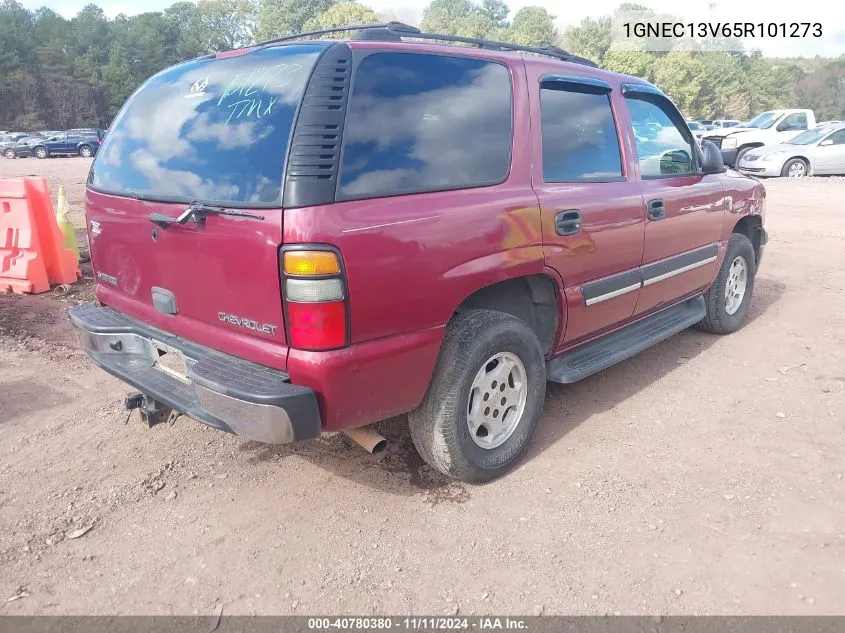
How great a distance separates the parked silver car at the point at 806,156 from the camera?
16.8 m

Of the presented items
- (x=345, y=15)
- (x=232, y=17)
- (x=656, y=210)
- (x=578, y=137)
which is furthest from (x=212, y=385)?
(x=232, y=17)

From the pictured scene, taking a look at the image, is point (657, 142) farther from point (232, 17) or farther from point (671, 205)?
point (232, 17)

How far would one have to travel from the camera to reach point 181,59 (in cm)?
6875

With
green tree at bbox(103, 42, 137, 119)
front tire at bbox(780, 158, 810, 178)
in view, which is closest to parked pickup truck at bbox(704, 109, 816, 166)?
front tire at bbox(780, 158, 810, 178)

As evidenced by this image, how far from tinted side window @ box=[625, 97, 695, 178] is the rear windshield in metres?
2.26

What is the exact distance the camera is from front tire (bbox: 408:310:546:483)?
9.37 ft

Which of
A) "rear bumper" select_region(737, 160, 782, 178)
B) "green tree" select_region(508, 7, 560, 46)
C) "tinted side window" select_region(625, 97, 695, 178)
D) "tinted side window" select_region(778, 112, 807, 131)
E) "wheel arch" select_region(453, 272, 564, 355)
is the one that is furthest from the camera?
"green tree" select_region(508, 7, 560, 46)

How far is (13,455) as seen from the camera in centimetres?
339

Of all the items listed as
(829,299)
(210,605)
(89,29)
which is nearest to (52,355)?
(210,605)

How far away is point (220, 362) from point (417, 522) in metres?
1.11

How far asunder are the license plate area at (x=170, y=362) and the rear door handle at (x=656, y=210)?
9.01ft

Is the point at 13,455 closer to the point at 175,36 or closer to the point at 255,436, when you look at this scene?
the point at 255,436

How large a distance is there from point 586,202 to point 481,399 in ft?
3.91

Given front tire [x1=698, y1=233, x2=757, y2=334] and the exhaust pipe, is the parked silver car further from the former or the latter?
the exhaust pipe
